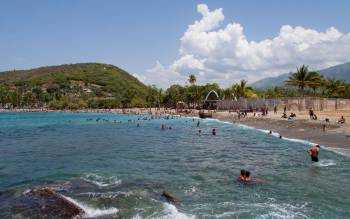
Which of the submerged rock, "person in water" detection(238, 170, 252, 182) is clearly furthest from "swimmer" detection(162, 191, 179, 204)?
"person in water" detection(238, 170, 252, 182)

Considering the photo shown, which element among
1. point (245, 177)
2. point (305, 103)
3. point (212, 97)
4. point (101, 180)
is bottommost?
point (101, 180)

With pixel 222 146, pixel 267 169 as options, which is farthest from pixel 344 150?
pixel 222 146

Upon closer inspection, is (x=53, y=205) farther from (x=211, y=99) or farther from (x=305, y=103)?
(x=211, y=99)

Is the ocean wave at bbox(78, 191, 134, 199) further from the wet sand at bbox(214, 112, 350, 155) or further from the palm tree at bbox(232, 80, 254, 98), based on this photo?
the palm tree at bbox(232, 80, 254, 98)

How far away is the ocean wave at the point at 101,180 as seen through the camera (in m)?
20.3

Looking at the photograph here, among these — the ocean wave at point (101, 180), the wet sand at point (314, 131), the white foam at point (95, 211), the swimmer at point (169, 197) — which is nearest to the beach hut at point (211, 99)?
the wet sand at point (314, 131)

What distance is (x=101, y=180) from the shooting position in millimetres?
21469

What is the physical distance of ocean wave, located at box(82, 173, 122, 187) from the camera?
800 inches

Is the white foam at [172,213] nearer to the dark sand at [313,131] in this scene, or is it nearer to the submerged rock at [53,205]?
the submerged rock at [53,205]

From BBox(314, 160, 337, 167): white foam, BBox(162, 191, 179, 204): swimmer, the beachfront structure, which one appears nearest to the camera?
BBox(162, 191, 179, 204): swimmer

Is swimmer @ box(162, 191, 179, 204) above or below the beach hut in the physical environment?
below

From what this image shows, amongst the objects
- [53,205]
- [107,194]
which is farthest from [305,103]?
[53,205]

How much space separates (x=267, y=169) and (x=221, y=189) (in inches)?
252

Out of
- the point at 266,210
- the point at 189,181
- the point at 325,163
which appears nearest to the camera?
the point at 266,210
